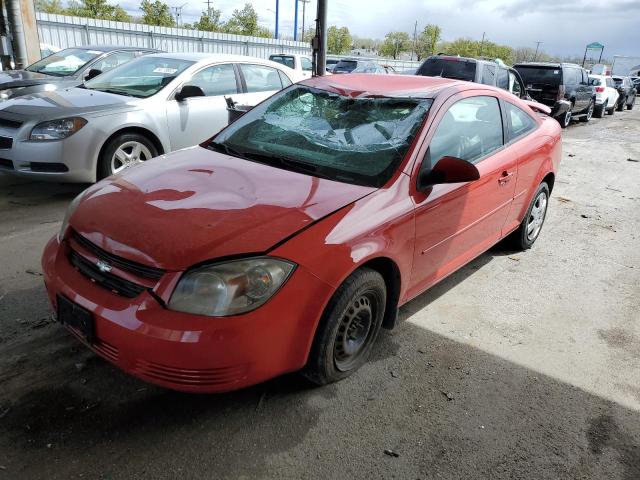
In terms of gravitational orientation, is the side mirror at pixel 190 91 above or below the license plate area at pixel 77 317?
above

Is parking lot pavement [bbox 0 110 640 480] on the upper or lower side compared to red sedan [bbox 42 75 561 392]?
lower

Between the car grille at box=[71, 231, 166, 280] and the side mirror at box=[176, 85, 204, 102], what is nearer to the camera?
the car grille at box=[71, 231, 166, 280]

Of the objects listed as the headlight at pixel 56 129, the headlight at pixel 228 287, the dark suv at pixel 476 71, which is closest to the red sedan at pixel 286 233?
the headlight at pixel 228 287

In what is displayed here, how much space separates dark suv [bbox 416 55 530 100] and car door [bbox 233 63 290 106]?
5025 mm

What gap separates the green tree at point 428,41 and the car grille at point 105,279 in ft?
260

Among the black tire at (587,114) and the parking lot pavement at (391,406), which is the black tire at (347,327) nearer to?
Result: the parking lot pavement at (391,406)

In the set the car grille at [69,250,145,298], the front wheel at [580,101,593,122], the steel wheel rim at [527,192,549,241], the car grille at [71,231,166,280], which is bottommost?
the front wheel at [580,101,593,122]

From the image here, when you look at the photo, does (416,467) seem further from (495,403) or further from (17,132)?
(17,132)

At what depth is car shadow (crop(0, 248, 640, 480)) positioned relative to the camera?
2205 mm

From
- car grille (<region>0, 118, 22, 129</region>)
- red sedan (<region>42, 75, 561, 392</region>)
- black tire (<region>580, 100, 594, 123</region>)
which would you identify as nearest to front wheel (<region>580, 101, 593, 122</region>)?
black tire (<region>580, 100, 594, 123</region>)

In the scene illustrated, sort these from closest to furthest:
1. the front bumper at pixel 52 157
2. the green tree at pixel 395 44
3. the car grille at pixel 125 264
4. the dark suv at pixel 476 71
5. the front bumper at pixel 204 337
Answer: the front bumper at pixel 204 337
the car grille at pixel 125 264
the front bumper at pixel 52 157
the dark suv at pixel 476 71
the green tree at pixel 395 44

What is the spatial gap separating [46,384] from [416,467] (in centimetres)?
188

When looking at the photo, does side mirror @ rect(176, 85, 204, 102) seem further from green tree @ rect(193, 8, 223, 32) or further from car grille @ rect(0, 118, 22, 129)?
green tree @ rect(193, 8, 223, 32)

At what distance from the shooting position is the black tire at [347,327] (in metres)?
2.45
